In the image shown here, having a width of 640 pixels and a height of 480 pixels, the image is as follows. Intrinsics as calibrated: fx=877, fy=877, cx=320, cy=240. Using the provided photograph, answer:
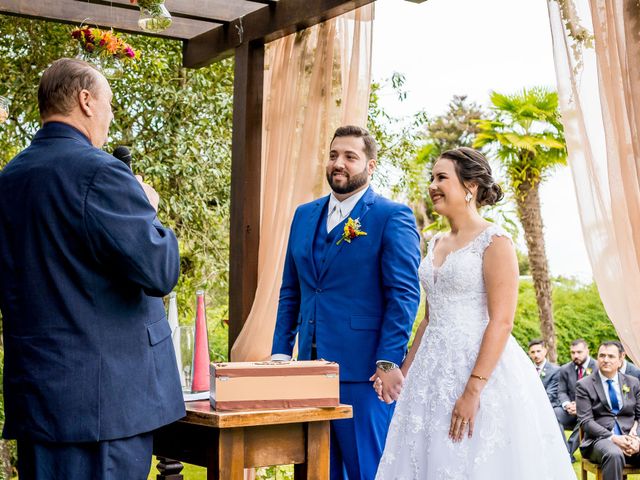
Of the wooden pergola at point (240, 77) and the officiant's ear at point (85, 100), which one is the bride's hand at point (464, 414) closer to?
the officiant's ear at point (85, 100)

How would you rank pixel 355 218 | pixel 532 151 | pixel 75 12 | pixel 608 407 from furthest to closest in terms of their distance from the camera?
pixel 532 151, pixel 608 407, pixel 75 12, pixel 355 218

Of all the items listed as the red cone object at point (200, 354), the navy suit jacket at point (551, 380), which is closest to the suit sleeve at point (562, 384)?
the navy suit jacket at point (551, 380)

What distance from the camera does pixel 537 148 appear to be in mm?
13617

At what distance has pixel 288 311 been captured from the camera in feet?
11.9

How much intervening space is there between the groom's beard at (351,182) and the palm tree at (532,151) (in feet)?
32.9

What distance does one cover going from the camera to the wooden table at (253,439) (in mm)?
2363

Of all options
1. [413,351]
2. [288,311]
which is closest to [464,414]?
[413,351]

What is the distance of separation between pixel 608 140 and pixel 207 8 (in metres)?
2.60

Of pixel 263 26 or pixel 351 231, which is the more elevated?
pixel 263 26

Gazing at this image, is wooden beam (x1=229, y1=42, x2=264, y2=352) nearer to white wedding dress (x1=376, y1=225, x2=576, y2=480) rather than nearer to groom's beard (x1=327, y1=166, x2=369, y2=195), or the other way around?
groom's beard (x1=327, y1=166, x2=369, y2=195)

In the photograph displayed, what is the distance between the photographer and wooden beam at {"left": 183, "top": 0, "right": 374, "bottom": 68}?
4281 mm

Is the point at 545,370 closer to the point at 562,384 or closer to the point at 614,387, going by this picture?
the point at 562,384

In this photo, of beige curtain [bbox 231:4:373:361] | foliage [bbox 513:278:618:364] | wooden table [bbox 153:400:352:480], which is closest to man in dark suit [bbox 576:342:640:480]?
beige curtain [bbox 231:4:373:361]

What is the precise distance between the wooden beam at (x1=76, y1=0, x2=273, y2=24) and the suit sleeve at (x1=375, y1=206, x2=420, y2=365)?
1.94 metres
